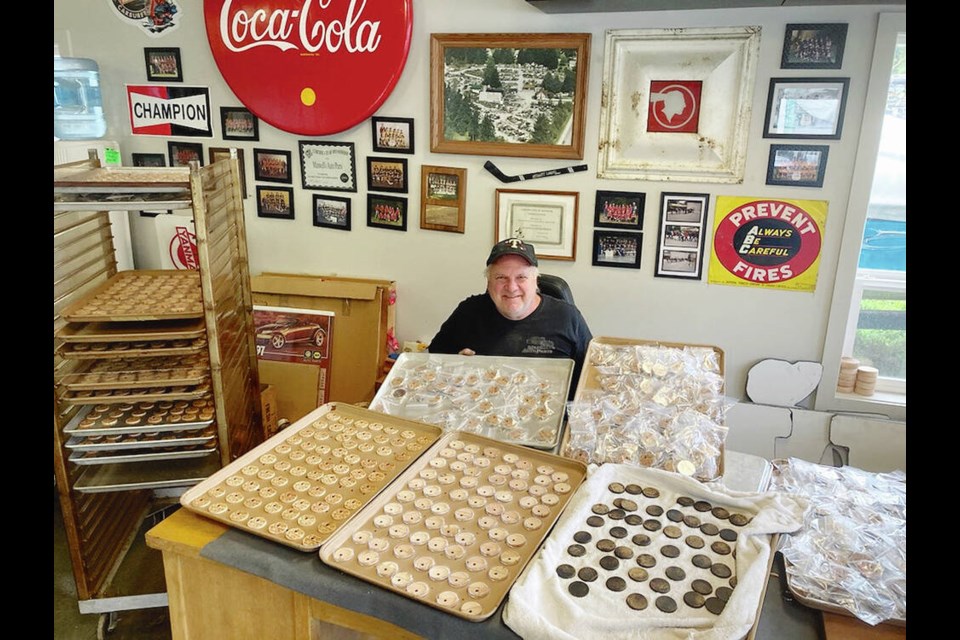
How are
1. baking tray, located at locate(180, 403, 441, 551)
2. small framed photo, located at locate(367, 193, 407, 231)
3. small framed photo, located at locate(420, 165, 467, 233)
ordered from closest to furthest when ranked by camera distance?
baking tray, located at locate(180, 403, 441, 551) → small framed photo, located at locate(420, 165, 467, 233) → small framed photo, located at locate(367, 193, 407, 231)

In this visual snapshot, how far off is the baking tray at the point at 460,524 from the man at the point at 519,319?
41.9 inches

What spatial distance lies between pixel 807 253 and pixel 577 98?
128cm

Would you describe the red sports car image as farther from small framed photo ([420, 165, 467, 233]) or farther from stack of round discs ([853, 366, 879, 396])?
stack of round discs ([853, 366, 879, 396])

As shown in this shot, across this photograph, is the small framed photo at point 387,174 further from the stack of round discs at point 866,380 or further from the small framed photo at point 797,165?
the stack of round discs at point 866,380

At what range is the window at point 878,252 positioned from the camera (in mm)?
2682

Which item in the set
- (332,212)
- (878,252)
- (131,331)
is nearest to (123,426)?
(131,331)

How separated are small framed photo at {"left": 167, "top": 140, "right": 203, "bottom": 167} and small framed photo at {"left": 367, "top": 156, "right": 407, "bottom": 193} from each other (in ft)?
3.47

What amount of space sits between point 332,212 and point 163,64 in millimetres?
1270

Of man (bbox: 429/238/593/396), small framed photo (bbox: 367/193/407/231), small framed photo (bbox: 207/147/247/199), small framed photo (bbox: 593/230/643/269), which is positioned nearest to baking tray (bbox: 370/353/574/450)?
man (bbox: 429/238/593/396)

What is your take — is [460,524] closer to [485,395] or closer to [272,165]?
[485,395]

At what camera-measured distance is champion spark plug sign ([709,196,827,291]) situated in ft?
9.45

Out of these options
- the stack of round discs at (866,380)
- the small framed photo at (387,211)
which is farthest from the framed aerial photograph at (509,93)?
the stack of round discs at (866,380)

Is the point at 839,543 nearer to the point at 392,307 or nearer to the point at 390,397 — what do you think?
the point at 390,397

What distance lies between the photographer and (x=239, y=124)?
3584 millimetres
